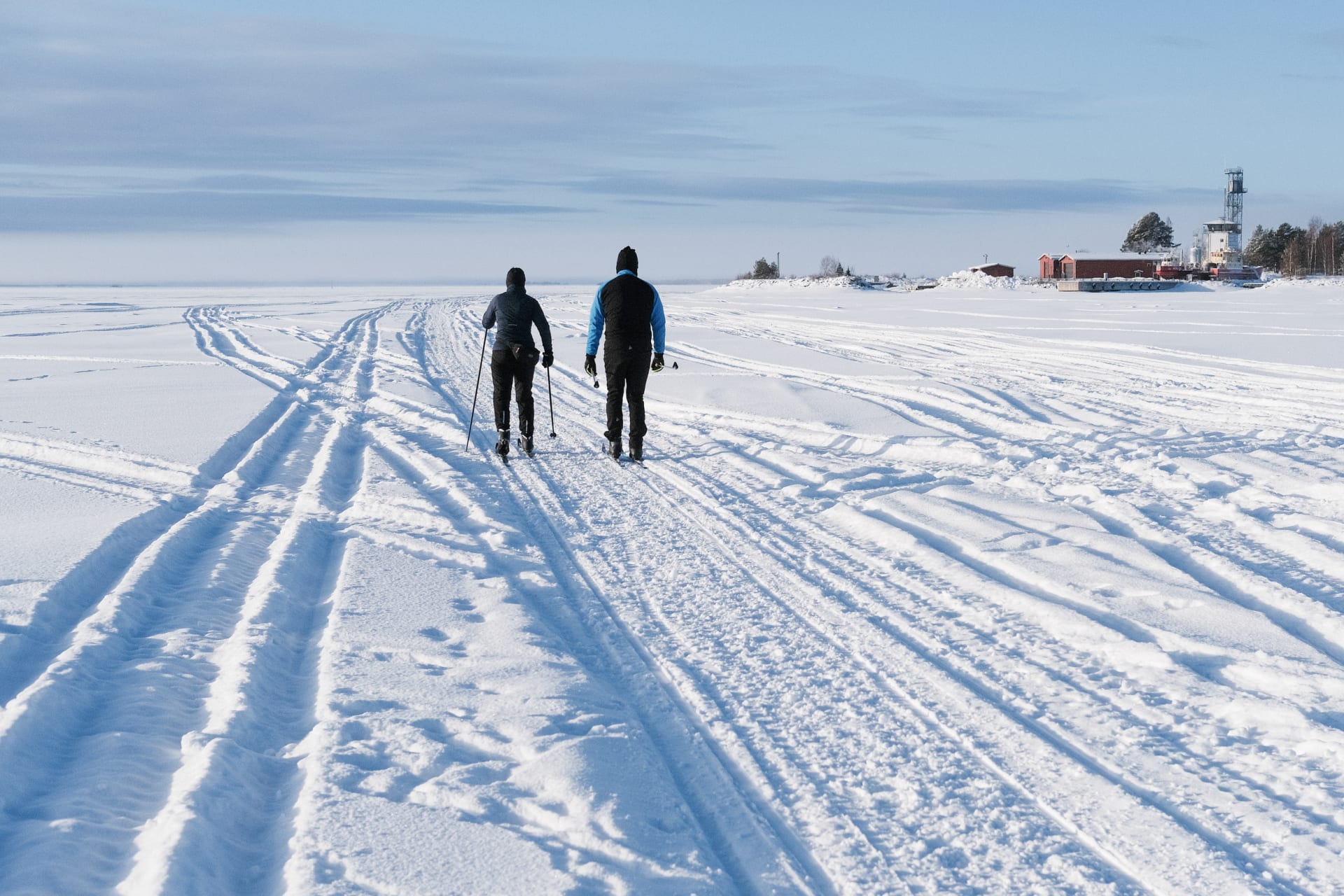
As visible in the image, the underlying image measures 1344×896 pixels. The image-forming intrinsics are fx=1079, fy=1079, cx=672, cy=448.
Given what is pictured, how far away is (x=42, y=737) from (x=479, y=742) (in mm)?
1479

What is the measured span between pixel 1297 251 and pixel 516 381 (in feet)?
424

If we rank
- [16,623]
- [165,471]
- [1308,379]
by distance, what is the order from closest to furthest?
1. [16,623]
2. [165,471]
3. [1308,379]

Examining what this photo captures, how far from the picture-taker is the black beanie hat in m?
9.49

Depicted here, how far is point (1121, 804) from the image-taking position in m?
3.30

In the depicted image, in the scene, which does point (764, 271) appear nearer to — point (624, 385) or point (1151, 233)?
point (1151, 233)

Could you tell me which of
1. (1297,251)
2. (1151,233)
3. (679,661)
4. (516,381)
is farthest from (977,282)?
(679,661)

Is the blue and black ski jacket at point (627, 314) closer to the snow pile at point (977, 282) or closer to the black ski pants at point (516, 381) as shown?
the black ski pants at point (516, 381)

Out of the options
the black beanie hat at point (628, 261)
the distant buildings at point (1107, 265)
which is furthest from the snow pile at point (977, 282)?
the black beanie hat at point (628, 261)

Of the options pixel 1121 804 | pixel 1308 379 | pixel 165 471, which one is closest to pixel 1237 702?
pixel 1121 804

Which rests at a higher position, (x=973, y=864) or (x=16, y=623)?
(x=16, y=623)

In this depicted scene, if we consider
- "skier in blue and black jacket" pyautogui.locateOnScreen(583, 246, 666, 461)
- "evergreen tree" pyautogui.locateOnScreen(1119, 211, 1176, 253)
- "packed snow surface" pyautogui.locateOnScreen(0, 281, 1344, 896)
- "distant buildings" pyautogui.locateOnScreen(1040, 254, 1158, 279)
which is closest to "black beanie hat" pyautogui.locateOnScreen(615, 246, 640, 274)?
"skier in blue and black jacket" pyautogui.locateOnScreen(583, 246, 666, 461)

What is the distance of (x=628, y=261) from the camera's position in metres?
9.55

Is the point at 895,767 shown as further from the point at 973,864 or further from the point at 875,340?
the point at 875,340

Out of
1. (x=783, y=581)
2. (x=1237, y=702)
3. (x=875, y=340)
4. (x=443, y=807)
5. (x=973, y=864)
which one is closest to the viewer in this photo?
(x=973, y=864)
